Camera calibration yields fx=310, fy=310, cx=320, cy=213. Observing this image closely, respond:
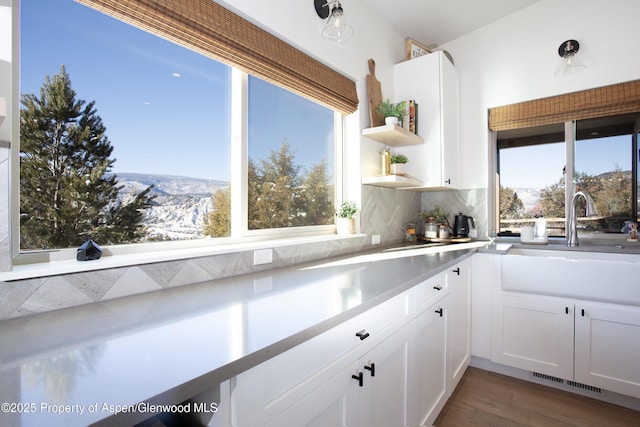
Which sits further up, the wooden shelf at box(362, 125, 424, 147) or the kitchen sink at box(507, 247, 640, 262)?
the wooden shelf at box(362, 125, 424, 147)

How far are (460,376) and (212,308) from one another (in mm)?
1974

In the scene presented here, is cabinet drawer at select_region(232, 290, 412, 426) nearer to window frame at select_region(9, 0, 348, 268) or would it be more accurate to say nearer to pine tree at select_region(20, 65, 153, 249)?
window frame at select_region(9, 0, 348, 268)

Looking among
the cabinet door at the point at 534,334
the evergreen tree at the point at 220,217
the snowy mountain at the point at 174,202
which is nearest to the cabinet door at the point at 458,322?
the cabinet door at the point at 534,334

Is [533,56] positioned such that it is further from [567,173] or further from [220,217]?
[220,217]

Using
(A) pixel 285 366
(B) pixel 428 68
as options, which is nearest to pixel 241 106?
(A) pixel 285 366

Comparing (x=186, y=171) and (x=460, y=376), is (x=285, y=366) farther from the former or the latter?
(x=460, y=376)

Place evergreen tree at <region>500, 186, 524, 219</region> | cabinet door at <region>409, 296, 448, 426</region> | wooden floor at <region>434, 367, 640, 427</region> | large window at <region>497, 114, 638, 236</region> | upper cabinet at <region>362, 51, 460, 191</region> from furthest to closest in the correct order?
evergreen tree at <region>500, 186, 524, 219</region>, upper cabinet at <region>362, 51, 460, 191</region>, large window at <region>497, 114, 638, 236</region>, wooden floor at <region>434, 367, 640, 427</region>, cabinet door at <region>409, 296, 448, 426</region>

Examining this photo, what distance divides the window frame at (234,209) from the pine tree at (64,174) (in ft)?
0.11

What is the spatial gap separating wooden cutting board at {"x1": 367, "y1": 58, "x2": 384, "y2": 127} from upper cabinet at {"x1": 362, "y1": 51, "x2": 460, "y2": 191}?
16cm

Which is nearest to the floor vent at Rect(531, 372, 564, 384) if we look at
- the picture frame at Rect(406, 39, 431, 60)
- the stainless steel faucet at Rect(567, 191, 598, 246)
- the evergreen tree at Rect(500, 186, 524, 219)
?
the stainless steel faucet at Rect(567, 191, 598, 246)

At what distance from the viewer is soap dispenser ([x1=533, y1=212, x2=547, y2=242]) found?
260cm

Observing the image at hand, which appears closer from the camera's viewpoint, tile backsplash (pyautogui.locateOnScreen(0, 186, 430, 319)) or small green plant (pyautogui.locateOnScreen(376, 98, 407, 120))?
tile backsplash (pyautogui.locateOnScreen(0, 186, 430, 319))

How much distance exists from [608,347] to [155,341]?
8.36ft

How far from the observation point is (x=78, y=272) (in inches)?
37.8
